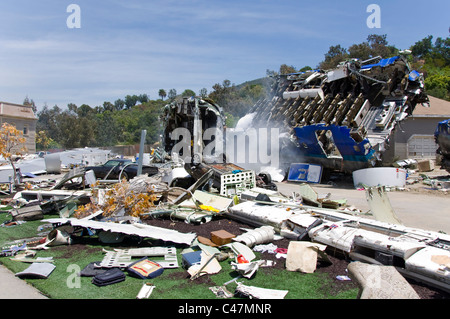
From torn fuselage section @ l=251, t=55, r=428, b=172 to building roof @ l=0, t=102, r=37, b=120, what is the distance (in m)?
32.6

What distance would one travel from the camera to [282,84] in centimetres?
1986

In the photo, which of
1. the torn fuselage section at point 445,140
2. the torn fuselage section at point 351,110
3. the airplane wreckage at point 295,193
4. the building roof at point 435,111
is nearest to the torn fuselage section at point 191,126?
the airplane wreckage at point 295,193

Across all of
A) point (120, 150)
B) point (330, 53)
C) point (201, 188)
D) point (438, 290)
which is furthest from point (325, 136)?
point (330, 53)

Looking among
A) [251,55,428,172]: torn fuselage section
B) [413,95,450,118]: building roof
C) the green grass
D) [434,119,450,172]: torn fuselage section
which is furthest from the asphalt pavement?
[413,95,450,118]: building roof

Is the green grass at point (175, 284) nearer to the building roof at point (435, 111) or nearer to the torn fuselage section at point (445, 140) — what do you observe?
the torn fuselage section at point (445, 140)

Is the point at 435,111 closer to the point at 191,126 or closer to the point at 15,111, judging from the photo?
the point at 191,126

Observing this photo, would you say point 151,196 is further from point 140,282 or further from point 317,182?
point 317,182

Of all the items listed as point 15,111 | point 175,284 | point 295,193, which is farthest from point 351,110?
point 15,111

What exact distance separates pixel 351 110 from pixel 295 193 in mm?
7261

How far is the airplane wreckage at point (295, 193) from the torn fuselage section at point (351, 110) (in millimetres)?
45

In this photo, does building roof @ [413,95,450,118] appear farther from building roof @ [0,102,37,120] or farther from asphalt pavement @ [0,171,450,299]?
building roof @ [0,102,37,120]

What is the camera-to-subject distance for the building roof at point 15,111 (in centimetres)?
3838

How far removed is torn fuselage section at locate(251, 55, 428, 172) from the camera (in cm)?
1438
